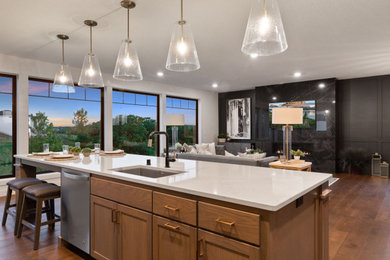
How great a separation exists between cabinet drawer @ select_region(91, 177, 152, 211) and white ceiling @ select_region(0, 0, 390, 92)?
6.01 ft

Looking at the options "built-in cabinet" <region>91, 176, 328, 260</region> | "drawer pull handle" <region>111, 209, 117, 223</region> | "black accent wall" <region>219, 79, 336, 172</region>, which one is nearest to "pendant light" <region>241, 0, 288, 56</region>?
"built-in cabinet" <region>91, 176, 328, 260</region>

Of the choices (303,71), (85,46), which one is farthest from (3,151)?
(303,71)

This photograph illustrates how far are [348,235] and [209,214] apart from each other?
7.46 feet

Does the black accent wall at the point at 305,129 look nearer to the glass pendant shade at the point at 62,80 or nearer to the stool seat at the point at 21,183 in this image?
the glass pendant shade at the point at 62,80

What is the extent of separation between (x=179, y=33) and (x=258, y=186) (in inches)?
53.6

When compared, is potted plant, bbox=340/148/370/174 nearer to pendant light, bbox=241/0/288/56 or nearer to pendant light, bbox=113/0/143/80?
pendant light, bbox=241/0/288/56

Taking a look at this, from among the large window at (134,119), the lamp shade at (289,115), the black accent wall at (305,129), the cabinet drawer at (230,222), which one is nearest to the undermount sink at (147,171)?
the cabinet drawer at (230,222)

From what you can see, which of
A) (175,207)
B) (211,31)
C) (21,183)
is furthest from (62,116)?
(175,207)

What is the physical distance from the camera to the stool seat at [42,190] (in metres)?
2.47

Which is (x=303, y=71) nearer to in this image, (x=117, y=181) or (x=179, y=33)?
(x=179, y=33)

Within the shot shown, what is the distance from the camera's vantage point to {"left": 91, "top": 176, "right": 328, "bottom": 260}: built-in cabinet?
4.07 feet

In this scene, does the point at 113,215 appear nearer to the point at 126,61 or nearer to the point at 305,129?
the point at 126,61

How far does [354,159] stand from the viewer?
21.2 feet

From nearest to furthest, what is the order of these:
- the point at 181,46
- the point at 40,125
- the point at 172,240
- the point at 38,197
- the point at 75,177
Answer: the point at 172,240
the point at 181,46
the point at 75,177
the point at 38,197
the point at 40,125
